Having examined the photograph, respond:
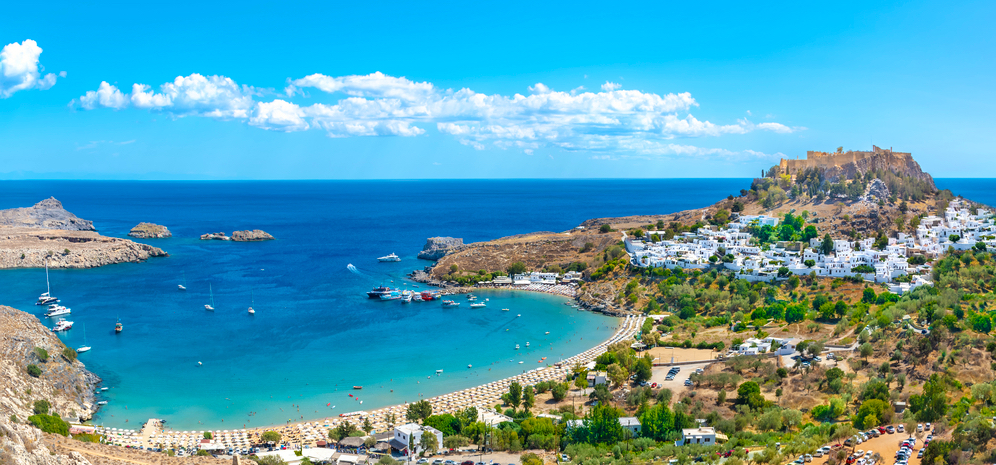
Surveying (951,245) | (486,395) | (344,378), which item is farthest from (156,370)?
(951,245)

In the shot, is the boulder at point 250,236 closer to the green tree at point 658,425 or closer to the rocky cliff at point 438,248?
the rocky cliff at point 438,248

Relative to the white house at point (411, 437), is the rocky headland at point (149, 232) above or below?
above

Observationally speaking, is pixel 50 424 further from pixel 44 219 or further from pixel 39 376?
pixel 44 219

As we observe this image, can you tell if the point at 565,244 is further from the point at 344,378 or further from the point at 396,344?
the point at 344,378

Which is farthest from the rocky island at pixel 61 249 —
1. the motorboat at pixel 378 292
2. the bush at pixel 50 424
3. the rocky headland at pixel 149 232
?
the bush at pixel 50 424

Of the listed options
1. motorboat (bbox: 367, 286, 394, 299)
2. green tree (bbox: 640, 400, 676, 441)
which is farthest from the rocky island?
green tree (bbox: 640, 400, 676, 441)

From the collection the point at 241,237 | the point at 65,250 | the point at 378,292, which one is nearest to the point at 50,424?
the point at 378,292
